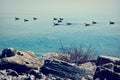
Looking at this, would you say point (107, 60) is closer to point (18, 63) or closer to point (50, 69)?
point (50, 69)

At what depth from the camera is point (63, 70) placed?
24.0 meters

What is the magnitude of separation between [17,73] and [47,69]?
2.66 metres

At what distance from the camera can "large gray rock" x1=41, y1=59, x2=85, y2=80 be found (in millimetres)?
23531

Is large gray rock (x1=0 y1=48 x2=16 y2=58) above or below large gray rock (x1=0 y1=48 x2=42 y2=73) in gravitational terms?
above

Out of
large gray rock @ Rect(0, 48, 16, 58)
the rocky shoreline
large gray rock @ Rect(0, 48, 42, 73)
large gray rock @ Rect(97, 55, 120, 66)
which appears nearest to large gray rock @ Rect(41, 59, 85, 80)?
the rocky shoreline

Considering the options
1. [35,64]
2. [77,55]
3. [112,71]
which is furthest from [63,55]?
[112,71]

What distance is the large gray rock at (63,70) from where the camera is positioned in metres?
23.5

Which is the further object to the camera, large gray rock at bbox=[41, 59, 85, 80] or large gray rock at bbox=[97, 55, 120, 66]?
large gray rock at bbox=[97, 55, 120, 66]

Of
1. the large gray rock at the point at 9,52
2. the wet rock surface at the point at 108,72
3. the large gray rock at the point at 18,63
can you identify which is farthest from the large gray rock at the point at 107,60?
the large gray rock at the point at 9,52

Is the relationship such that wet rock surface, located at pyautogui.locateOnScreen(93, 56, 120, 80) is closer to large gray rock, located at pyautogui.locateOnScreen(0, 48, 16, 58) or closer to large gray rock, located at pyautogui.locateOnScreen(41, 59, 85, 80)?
large gray rock, located at pyautogui.locateOnScreen(41, 59, 85, 80)

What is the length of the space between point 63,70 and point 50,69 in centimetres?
126

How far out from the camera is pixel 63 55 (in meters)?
29.8

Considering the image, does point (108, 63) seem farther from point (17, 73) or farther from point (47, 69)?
point (17, 73)

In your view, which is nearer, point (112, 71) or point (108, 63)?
point (112, 71)
